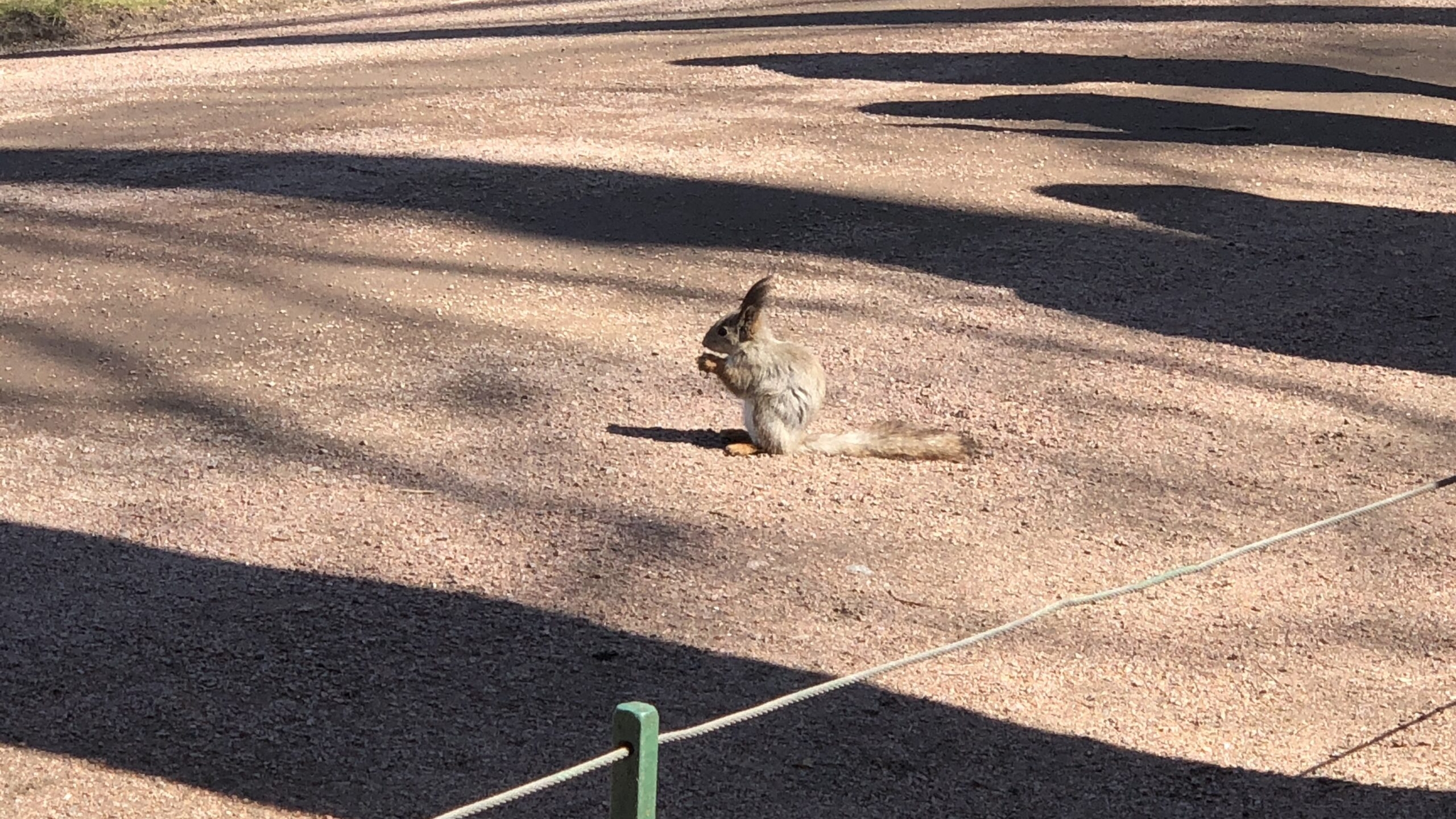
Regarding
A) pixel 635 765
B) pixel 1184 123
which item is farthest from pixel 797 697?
pixel 1184 123

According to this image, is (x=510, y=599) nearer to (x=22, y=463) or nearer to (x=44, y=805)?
(x=44, y=805)

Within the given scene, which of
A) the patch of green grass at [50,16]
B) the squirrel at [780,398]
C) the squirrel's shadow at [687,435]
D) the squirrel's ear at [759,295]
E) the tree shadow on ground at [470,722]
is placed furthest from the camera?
the patch of green grass at [50,16]

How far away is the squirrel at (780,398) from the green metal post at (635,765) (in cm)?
429

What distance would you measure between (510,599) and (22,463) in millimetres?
2574

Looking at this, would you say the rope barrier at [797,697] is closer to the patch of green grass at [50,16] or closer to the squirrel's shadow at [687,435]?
the squirrel's shadow at [687,435]

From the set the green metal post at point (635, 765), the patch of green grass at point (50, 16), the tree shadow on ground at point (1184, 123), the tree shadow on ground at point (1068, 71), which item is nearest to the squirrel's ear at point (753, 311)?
the green metal post at point (635, 765)

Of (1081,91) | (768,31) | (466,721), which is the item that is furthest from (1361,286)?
(768,31)

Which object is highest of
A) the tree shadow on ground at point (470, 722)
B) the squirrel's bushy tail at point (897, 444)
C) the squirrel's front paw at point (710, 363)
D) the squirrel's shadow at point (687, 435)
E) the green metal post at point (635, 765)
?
the green metal post at point (635, 765)

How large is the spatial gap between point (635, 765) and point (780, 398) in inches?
174

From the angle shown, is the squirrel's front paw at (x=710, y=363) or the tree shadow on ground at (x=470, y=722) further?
the squirrel's front paw at (x=710, y=363)

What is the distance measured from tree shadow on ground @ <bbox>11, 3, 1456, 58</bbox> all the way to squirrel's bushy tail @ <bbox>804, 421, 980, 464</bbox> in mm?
12108

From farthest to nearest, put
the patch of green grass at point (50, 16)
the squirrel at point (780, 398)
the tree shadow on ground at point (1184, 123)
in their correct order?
1. the patch of green grass at point (50, 16)
2. the tree shadow on ground at point (1184, 123)
3. the squirrel at point (780, 398)

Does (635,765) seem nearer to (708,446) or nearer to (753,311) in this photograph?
(753,311)

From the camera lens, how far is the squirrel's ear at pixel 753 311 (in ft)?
23.1
